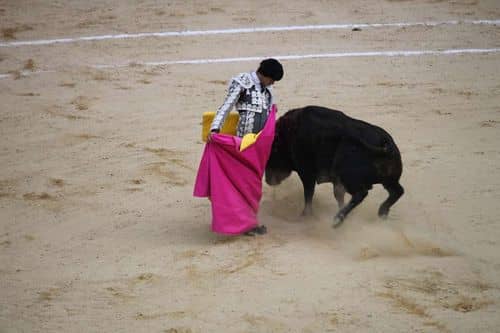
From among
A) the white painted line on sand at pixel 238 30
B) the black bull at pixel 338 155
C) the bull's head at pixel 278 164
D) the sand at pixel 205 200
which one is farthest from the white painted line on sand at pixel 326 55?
the black bull at pixel 338 155

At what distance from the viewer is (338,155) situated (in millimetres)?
6082

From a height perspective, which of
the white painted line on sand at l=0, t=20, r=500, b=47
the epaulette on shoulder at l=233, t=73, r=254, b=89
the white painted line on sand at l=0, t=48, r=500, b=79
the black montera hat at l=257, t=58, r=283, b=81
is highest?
the black montera hat at l=257, t=58, r=283, b=81

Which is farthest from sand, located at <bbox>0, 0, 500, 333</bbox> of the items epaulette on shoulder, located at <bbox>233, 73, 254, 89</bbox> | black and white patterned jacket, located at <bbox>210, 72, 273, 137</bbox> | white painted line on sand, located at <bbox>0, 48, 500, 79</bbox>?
epaulette on shoulder, located at <bbox>233, 73, 254, 89</bbox>

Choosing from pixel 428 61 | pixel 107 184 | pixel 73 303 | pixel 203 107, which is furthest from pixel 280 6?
pixel 73 303

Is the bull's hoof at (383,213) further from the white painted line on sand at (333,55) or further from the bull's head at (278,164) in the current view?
the white painted line on sand at (333,55)

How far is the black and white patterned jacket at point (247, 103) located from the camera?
6029 mm

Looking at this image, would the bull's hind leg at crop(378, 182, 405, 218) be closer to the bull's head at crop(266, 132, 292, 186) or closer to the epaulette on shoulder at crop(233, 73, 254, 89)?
the bull's head at crop(266, 132, 292, 186)

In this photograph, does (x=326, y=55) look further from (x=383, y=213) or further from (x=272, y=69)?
(x=272, y=69)

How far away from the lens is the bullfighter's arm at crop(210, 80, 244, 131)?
602cm

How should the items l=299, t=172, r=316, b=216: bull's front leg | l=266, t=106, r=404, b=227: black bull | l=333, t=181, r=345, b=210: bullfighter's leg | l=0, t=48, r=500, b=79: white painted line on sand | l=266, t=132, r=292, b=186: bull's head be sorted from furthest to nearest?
1. l=0, t=48, r=500, b=79: white painted line on sand
2. l=266, t=132, r=292, b=186: bull's head
3. l=299, t=172, r=316, b=216: bull's front leg
4. l=333, t=181, r=345, b=210: bullfighter's leg
5. l=266, t=106, r=404, b=227: black bull

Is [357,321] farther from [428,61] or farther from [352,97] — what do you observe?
[428,61]

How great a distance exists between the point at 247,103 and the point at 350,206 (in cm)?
101

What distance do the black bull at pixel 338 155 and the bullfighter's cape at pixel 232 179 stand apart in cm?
30

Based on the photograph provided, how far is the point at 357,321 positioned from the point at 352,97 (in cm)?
418
